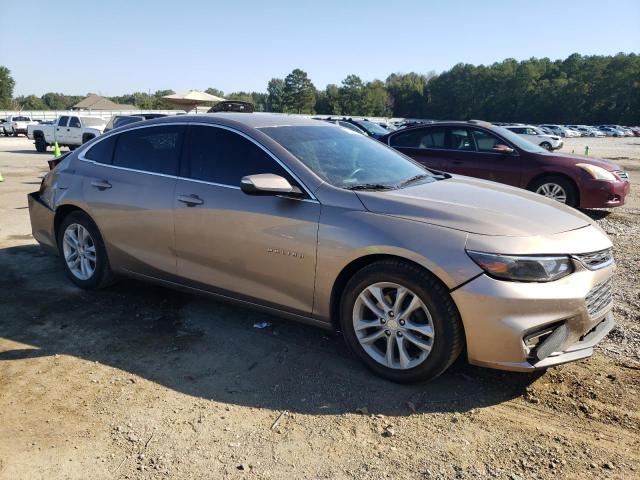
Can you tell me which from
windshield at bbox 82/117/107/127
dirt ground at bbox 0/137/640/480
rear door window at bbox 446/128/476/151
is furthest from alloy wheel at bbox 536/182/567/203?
windshield at bbox 82/117/107/127

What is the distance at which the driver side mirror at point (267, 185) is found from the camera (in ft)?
11.2

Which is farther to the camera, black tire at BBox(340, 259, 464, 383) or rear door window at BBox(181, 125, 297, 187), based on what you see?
rear door window at BBox(181, 125, 297, 187)

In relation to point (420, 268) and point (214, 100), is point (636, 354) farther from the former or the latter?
point (214, 100)

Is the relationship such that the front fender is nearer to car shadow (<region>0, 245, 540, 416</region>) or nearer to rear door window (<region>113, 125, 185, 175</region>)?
car shadow (<region>0, 245, 540, 416</region>)

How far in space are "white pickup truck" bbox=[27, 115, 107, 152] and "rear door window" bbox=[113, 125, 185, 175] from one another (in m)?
20.2

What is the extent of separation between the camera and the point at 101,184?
4.61 meters

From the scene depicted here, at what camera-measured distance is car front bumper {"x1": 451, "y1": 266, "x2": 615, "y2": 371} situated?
2861mm

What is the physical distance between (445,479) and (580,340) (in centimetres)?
132

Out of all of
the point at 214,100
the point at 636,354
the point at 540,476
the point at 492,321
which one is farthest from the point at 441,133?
the point at 214,100

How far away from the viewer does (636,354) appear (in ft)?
12.0

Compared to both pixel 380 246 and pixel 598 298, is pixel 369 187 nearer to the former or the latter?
pixel 380 246

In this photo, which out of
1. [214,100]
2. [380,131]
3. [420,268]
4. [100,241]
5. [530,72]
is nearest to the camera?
[420,268]

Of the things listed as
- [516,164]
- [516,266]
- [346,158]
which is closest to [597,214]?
[516,164]

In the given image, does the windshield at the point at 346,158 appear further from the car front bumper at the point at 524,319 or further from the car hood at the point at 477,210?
the car front bumper at the point at 524,319
